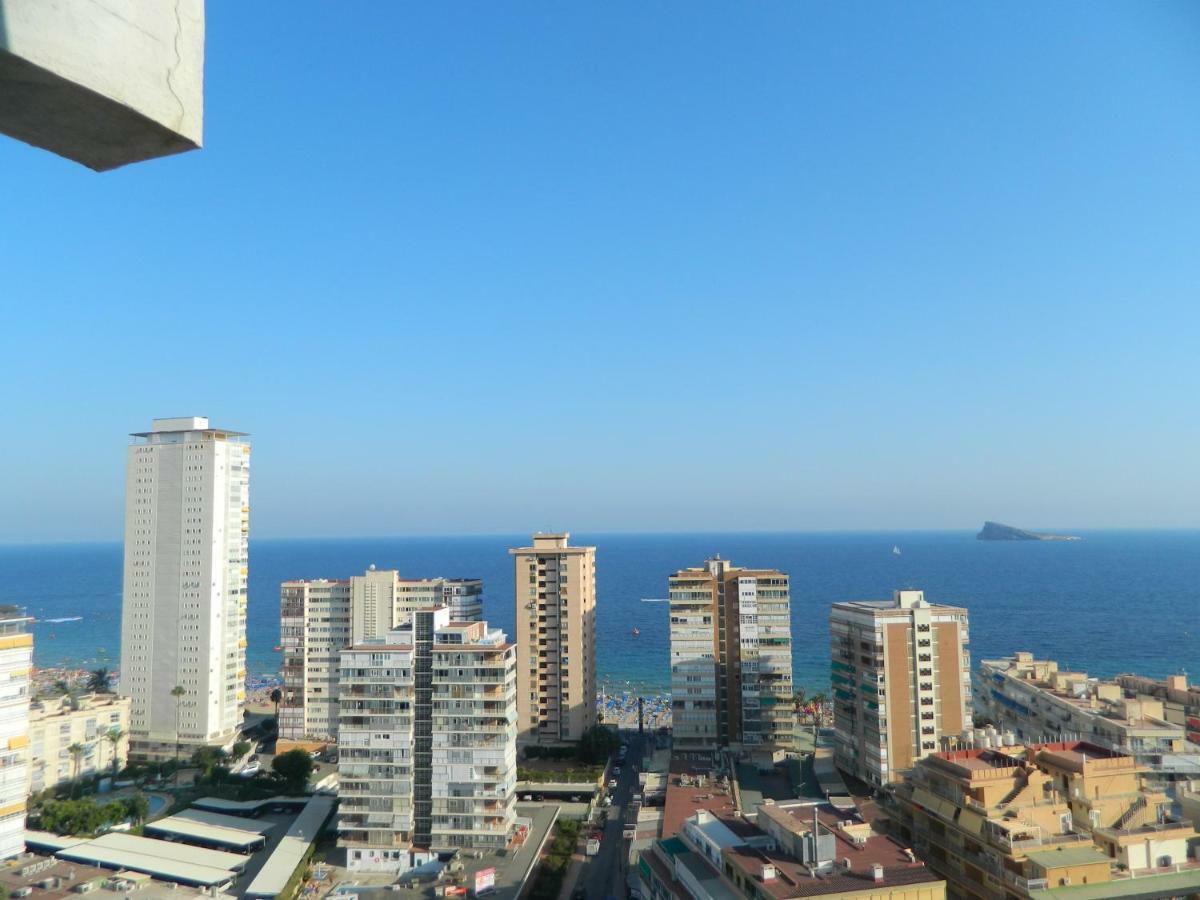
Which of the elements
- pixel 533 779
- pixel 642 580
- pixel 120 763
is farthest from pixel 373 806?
pixel 642 580

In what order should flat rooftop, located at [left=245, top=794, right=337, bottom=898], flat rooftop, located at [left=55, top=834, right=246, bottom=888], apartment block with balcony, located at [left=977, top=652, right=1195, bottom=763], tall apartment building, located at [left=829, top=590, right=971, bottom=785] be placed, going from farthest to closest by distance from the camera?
tall apartment building, located at [left=829, top=590, right=971, bottom=785] < apartment block with balcony, located at [left=977, top=652, right=1195, bottom=763] < flat rooftop, located at [left=55, top=834, right=246, bottom=888] < flat rooftop, located at [left=245, top=794, right=337, bottom=898]

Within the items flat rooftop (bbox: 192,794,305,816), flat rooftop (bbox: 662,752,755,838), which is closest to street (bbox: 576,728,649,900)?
flat rooftop (bbox: 662,752,755,838)

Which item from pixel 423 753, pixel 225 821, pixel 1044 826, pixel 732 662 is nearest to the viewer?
pixel 1044 826

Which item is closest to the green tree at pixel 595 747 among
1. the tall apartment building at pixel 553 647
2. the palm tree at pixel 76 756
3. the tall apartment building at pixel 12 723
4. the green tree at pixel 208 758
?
the tall apartment building at pixel 553 647

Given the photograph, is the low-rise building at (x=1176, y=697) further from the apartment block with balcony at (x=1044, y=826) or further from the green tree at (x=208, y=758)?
the green tree at (x=208, y=758)

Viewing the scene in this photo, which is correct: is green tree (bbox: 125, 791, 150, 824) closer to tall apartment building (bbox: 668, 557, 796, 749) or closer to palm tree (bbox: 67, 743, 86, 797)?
palm tree (bbox: 67, 743, 86, 797)

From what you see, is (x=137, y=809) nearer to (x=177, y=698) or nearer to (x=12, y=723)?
(x=12, y=723)

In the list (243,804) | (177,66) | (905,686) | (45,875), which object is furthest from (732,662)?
(177,66)
